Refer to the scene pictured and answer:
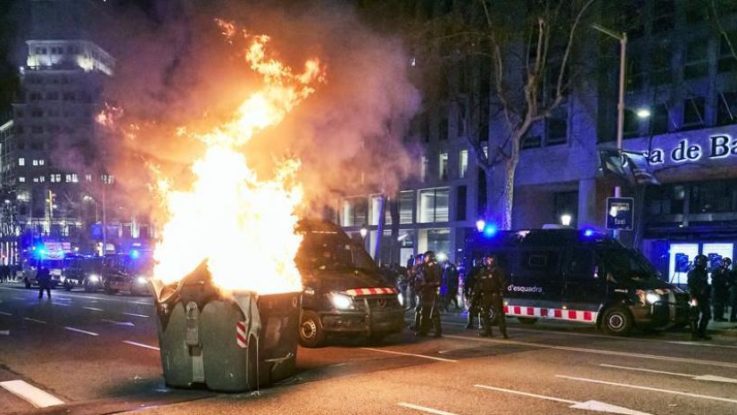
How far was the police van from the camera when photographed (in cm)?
1466

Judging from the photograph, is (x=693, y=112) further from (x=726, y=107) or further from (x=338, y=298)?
(x=338, y=298)

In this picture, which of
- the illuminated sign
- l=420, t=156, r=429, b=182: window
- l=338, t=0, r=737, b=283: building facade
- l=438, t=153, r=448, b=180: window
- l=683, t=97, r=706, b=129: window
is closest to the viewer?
the illuminated sign

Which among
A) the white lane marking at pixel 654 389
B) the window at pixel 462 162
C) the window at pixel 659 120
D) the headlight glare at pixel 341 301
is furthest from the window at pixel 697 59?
the white lane marking at pixel 654 389

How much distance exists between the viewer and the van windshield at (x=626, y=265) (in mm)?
15197

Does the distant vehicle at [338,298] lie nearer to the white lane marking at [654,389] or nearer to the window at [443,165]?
the white lane marking at [654,389]

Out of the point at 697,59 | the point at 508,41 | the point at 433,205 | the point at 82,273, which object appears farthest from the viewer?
the point at 433,205

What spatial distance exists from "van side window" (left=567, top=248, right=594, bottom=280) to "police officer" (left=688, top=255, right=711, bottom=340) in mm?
2116

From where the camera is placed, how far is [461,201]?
125 ft

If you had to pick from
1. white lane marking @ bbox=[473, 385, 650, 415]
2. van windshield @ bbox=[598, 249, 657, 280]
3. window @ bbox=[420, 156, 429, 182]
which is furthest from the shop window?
white lane marking @ bbox=[473, 385, 650, 415]

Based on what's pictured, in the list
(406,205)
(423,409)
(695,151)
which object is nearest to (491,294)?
(423,409)

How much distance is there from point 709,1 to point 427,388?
15246 mm

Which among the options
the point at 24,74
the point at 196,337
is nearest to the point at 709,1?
the point at 196,337

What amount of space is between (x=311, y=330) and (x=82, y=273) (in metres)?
28.8

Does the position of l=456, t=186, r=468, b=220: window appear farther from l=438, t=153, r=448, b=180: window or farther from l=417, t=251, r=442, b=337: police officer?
l=417, t=251, r=442, b=337: police officer
